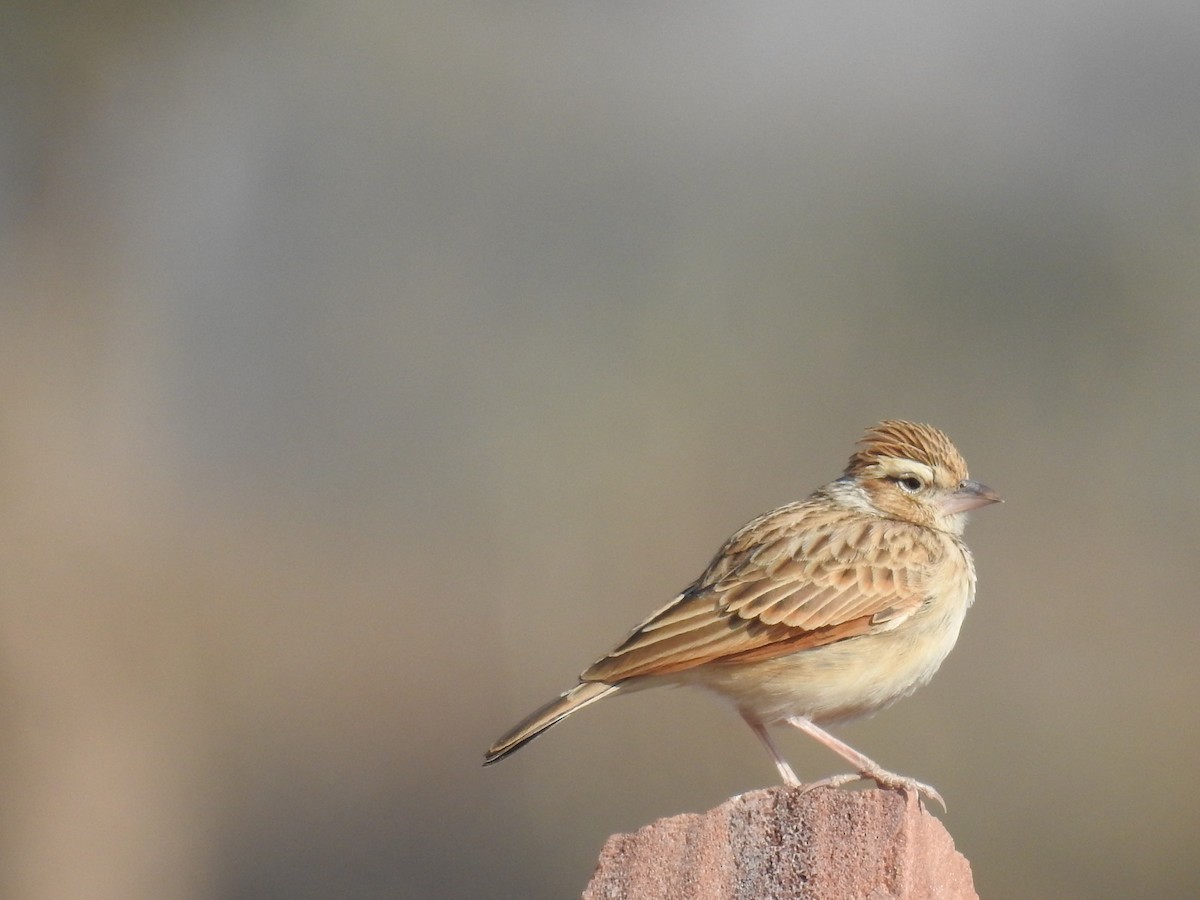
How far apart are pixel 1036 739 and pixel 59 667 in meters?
9.39

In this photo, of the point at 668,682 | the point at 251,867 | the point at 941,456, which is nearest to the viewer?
the point at 668,682

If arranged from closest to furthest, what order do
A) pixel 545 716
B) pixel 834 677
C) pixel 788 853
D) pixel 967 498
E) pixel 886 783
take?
pixel 788 853, pixel 886 783, pixel 545 716, pixel 834 677, pixel 967 498

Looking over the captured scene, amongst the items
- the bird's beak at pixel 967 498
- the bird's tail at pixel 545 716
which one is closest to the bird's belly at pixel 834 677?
the bird's tail at pixel 545 716

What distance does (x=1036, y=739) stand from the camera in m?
16.6

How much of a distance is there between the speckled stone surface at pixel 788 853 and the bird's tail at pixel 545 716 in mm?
1027

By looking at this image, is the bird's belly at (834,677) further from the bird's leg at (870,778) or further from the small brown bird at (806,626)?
the bird's leg at (870,778)

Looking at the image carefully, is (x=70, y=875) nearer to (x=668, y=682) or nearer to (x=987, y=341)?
(x=668, y=682)

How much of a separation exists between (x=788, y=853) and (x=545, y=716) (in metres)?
1.53

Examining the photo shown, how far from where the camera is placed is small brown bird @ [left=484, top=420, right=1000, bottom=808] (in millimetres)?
5773

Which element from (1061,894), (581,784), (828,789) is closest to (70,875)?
(581,784)

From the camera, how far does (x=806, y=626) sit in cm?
601

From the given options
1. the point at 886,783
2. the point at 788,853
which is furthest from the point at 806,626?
the point at 788,853

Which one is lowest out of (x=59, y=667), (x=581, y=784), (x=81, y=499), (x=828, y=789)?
(x=581, y=784)

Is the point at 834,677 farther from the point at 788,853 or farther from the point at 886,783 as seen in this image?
the point at 788,853
